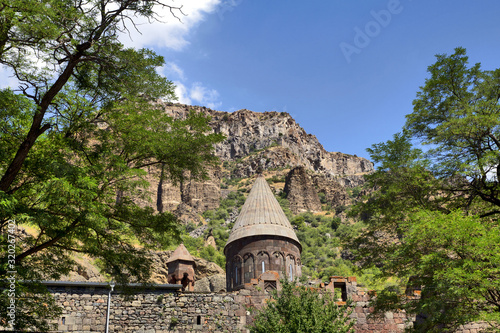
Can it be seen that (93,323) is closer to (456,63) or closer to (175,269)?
(175,269)

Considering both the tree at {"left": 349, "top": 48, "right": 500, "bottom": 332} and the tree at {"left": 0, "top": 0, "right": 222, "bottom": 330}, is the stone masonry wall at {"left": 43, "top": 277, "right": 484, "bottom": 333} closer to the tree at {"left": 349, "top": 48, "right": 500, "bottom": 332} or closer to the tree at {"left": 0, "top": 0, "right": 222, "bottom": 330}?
the tree at {"left": 349, "top": 48, "right": 500, "bottom": 332}

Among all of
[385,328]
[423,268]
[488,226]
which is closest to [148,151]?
[423,268]

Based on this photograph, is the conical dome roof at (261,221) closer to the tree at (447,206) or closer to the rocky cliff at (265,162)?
the tree at (447,206)

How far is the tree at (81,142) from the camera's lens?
326 inches

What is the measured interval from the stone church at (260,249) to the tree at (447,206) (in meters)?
7.89

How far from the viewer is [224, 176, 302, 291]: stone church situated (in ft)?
72.1

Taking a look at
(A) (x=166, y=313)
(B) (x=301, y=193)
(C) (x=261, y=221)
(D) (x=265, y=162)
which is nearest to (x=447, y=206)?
(A) (x=166, y=313)

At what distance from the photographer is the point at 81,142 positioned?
32.2 feet

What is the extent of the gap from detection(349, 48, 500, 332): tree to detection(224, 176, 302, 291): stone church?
789 centimetres

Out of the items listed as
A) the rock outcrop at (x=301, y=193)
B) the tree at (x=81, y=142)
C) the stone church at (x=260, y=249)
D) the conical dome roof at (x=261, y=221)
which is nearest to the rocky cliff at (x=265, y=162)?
the rock outcrop at (x=301, y=193)

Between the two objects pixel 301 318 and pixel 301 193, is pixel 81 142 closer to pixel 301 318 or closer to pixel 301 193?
pixel 301 318

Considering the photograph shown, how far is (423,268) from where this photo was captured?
1059 centimetres

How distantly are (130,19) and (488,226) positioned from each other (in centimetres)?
966

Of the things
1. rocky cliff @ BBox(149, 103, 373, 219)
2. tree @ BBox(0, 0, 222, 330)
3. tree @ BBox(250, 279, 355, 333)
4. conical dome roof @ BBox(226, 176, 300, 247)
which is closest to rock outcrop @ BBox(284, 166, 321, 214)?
rocky cliff @ BBox(149, 103, 373, 219)
